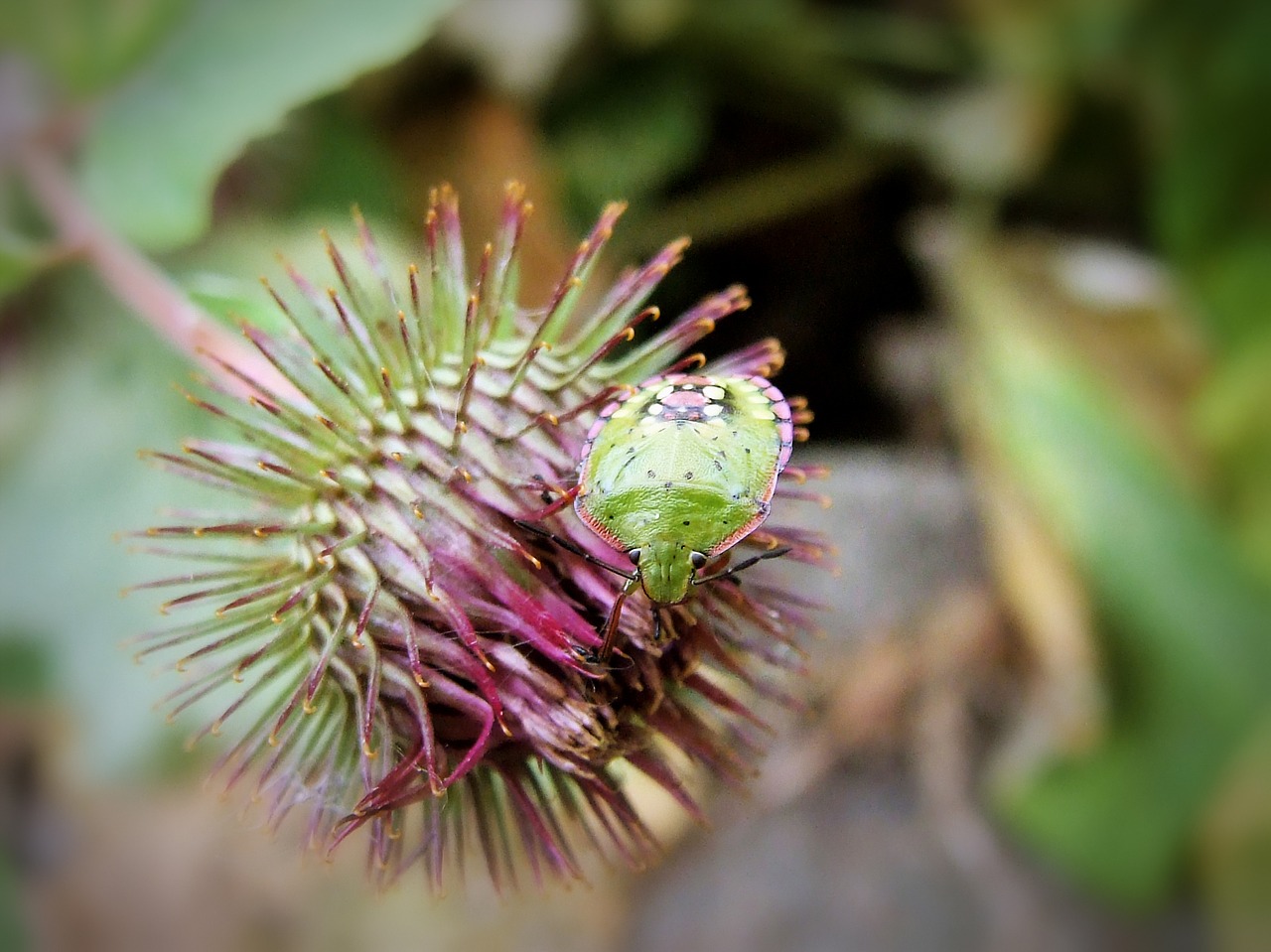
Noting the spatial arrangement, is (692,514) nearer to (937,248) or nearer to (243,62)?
(243,62)

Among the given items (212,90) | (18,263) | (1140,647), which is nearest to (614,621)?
(18,263)

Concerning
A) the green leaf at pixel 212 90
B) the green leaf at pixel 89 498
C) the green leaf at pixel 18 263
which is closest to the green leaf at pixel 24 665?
the green leaf at pixel 89 498

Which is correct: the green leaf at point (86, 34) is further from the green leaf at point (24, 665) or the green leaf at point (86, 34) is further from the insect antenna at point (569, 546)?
the insect antenna at point (569, 546)

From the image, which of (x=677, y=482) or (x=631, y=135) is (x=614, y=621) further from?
(x=631, y=135)

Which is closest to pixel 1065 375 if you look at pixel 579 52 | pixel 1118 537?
pixel 1118 537

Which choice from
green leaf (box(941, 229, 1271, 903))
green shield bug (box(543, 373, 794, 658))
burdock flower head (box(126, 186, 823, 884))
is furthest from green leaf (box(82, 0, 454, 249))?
green leaf (box(941, 229, 1271, 903))

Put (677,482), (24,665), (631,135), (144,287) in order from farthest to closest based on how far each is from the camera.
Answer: (631,135)
(24,665)
(144,287)
(677,482)

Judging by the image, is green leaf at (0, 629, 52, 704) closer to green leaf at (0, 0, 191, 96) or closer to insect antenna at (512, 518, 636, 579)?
green leaf at (0, 0, 191, 96)
